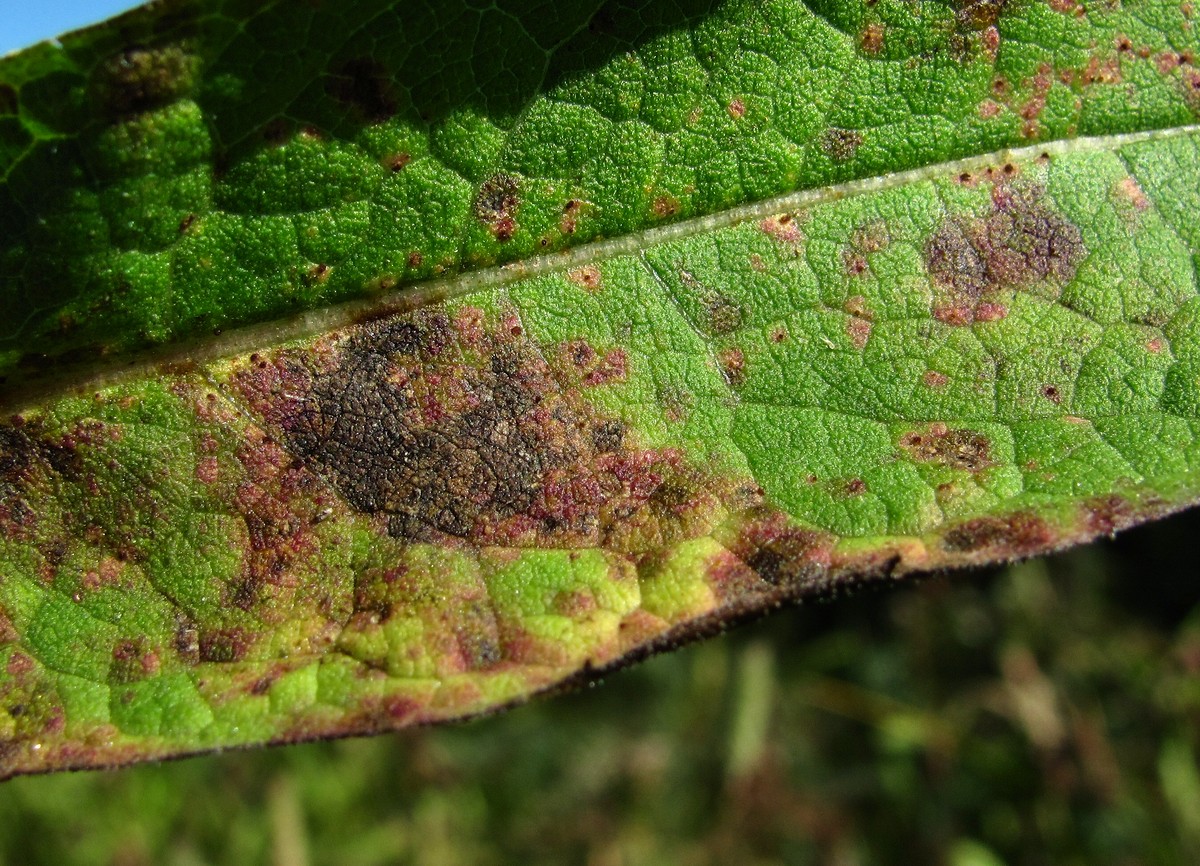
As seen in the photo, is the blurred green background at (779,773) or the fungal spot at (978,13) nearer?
the fungal spot at (978,13)

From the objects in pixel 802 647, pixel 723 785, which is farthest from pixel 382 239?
pixel 802 647

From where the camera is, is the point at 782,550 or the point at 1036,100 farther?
the point at 1036,100

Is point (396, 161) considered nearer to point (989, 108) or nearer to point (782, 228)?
point (782, 228)

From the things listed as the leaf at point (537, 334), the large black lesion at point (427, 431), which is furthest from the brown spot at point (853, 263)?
the large black lesion at point (427, 431)

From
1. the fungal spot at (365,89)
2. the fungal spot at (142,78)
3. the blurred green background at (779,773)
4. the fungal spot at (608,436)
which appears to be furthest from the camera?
the blurred green background at (779,773)

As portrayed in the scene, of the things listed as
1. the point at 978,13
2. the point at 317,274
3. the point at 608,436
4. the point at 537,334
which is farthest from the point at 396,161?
the point at 978,13

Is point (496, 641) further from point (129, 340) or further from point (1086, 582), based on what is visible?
point (1086, 582)

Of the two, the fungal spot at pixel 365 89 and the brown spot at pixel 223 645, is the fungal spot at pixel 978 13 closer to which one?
the fungal spot at pixel 365 89
